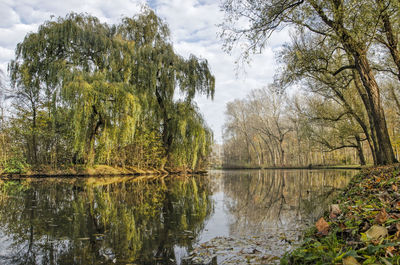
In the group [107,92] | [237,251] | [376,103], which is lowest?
[237,251]

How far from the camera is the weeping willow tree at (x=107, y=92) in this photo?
1419 centimetres

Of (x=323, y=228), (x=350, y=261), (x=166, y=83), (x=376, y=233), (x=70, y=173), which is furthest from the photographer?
(x=166, y=83)

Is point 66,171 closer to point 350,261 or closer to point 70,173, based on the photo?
point 70,173

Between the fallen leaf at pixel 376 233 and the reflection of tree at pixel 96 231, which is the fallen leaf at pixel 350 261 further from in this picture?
the reflection of tree at pixel 96 231

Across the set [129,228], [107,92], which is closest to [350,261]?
[129,228]

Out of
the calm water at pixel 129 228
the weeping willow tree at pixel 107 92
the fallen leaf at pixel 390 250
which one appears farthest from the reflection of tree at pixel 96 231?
the weeping willow tree at pixel 107 92

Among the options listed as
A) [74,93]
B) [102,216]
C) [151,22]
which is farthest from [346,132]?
[102,216]

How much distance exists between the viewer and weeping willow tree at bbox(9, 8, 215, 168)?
1419cm

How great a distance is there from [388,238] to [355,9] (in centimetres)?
698

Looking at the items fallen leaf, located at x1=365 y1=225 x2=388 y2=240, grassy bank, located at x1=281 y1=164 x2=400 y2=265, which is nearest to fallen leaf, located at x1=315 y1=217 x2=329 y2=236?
grassy bank, located at x1=281 y1=164 x2=400 y2=265

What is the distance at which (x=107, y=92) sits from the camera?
14.5 metres

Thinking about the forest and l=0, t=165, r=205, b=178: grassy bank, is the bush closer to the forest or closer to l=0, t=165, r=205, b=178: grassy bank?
l=0, t=165, r=205, b=178: grassy bank

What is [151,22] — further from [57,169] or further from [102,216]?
[102,216]

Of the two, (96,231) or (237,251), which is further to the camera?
(96,231)
